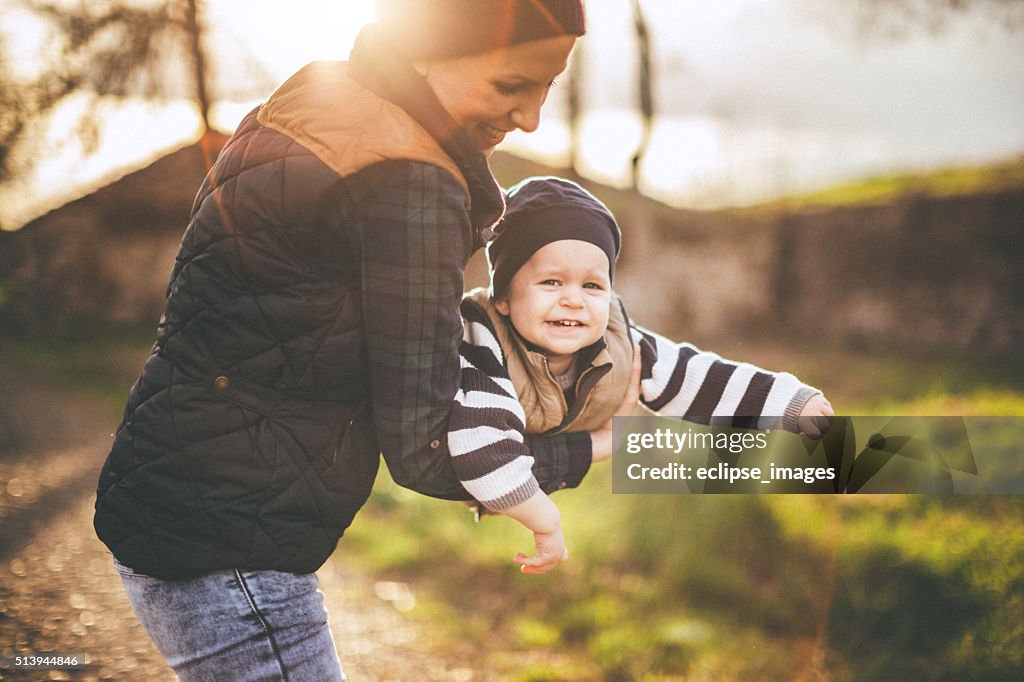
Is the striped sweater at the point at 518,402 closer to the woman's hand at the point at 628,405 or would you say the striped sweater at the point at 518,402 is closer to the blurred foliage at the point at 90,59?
the woman's hand at the point at 628,405

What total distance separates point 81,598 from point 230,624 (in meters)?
2.24

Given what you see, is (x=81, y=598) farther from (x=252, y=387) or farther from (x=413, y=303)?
(x=413, y=303)

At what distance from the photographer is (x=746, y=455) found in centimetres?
231

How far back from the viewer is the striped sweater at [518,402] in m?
1.02

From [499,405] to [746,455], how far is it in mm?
1474

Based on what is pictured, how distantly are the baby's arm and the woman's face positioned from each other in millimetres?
539

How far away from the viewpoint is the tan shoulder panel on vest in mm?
823

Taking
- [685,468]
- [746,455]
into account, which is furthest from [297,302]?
[685,468]

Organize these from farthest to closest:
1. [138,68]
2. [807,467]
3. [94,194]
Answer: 1. [94,194]
2. [138,68]
3. [807,467]

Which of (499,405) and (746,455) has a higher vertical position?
(499,405)

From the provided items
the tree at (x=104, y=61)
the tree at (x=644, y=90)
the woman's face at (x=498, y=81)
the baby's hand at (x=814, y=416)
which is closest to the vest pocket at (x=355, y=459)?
the woman's face at (x=498, y=81)

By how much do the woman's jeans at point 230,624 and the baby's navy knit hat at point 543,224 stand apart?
0.57 metres

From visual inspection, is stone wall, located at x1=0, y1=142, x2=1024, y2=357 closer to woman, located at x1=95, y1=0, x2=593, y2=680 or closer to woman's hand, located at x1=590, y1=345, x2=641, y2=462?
woman's hand, located at x1=590, y1=345, x2=641, y2=462

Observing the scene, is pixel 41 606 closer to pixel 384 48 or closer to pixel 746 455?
pixel 746 455
